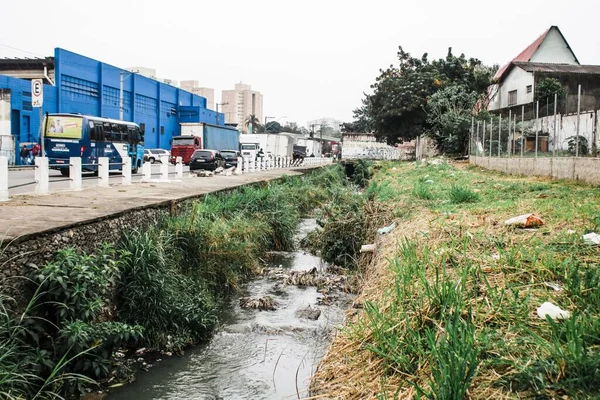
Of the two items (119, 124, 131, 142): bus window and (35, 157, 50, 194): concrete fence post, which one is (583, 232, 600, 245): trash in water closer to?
(35, 157, 50, 194): concrete fence post

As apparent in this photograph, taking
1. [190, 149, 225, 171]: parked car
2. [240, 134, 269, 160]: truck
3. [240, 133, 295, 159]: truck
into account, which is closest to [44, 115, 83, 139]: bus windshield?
[190, 149, 225, 171]: parked car

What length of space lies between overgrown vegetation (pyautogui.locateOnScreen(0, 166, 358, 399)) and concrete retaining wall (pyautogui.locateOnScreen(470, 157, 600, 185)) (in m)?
6.40

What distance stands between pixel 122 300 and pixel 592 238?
4225mm

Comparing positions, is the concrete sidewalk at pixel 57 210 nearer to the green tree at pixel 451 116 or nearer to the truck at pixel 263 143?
the green tree at pixel 451 116

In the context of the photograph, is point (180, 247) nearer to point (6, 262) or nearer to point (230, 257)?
point (230, 257)

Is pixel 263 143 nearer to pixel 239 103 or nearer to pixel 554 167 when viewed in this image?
pixel 554 167

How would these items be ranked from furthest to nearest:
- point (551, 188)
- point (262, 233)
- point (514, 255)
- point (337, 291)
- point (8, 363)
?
point (262, 233), point (551, 188), point (337, 291), point (514, 255), point (8, 363)

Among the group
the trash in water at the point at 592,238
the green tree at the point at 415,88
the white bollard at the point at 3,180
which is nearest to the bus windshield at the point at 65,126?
the white bollard at the point at 3,180

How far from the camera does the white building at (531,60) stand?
34219 millimetres

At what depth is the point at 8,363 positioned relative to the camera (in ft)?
10.9

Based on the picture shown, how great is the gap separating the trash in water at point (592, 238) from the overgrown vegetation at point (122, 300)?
372cm

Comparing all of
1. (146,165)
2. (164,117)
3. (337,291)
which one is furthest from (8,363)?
(164,117)

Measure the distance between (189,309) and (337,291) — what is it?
8.52 feet

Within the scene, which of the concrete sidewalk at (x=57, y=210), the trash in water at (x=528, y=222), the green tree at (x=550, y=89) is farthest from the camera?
the green tree at (x=550, y=89)
